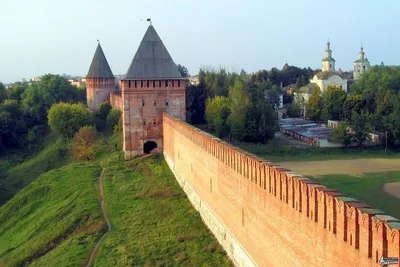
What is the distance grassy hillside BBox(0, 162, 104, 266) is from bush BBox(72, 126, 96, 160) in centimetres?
396

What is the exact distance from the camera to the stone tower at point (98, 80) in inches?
1965

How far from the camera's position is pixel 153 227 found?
17719mm

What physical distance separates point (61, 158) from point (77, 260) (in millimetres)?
23505

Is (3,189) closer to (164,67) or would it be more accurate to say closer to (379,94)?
(164,67)


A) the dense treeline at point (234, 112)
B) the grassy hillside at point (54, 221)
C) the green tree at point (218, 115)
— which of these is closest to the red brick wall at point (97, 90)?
the dense treeline at point (234, 112)

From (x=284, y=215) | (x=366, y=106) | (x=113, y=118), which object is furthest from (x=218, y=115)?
(x=284, y=215)

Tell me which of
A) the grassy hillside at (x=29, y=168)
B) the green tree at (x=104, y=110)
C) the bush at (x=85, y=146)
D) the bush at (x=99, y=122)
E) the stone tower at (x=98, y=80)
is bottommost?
the grassy hillside at (x=29, y=168)

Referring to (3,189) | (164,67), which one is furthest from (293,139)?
(3,189)

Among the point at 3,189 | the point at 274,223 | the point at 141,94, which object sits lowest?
the point at 3,189

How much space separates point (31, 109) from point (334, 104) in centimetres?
2922

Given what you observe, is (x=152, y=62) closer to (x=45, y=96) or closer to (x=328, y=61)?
(x=45, y=96)

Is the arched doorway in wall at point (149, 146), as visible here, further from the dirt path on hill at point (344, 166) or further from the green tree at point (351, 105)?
the green tree at point (351, 105)

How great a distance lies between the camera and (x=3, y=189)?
33531 millimetres

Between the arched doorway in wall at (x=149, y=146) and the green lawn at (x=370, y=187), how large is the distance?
→ 901 centimetres
